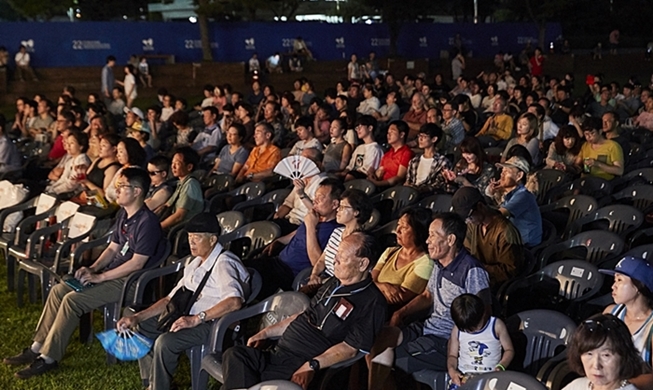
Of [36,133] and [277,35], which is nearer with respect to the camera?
[36,133]

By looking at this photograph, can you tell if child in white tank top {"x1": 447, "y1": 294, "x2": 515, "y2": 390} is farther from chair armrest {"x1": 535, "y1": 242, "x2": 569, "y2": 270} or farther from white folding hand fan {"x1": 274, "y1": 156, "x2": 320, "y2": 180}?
white folding hand fan {"x1": 274, "y1": 156, "x2": 320, "y2": 180}

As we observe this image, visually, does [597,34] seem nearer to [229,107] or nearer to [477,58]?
[477,58]

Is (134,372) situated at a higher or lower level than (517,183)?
lower

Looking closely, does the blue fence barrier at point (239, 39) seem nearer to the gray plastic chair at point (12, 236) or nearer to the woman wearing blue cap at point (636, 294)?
the gray plastic chair at point (12, 236)

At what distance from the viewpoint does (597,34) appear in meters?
43.9

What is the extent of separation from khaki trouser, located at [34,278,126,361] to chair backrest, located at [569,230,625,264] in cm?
323

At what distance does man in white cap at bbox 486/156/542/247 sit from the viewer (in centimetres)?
600

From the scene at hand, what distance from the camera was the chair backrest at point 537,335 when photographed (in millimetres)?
4137

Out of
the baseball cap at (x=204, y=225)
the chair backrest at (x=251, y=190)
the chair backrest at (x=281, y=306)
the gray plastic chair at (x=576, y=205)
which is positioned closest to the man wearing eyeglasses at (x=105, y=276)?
the baseball cap at (x=204, y=225)

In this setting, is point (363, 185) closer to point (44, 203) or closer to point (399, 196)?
point (399, 196)

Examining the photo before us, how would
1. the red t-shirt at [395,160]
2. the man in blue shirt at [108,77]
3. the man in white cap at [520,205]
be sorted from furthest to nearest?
the man in blue shirt at [108,77] < the red t-shirt at [395,160] < the man in white cap at [520,205]

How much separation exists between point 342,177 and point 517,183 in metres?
2.68

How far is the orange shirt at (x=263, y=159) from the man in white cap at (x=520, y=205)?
329cm

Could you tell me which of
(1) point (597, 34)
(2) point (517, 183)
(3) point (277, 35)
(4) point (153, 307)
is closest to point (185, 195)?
(4) point (153, 307)
